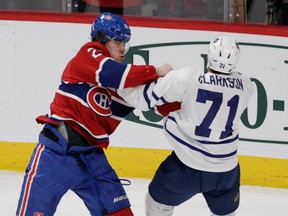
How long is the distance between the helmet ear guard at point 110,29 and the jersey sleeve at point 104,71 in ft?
0.16

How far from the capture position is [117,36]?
3.37 metres

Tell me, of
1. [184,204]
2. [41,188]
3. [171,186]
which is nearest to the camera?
[41,188]

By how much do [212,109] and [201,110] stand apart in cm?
4

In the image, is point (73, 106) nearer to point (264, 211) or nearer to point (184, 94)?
point (184, 94)

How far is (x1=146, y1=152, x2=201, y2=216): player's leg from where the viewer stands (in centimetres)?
353

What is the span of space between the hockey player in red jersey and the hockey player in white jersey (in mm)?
95

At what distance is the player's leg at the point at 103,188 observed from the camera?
3426mm

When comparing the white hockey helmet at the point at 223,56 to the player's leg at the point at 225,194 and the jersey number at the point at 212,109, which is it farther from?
the player's leg at the point at 225,194

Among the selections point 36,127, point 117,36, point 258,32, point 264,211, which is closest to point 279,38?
point 258,32

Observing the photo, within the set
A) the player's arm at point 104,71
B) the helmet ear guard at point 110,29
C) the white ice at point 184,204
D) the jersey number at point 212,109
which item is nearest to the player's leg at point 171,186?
the jersey number at point 212,109

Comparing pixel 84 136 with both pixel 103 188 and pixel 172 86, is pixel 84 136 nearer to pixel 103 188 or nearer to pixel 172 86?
pixel 103 188

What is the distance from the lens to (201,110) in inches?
133

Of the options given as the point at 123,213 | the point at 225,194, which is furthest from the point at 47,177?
the point at 225,194

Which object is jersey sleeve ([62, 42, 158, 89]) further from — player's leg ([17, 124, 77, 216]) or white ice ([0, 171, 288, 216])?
white ice ([0, 171, 288, 216])
